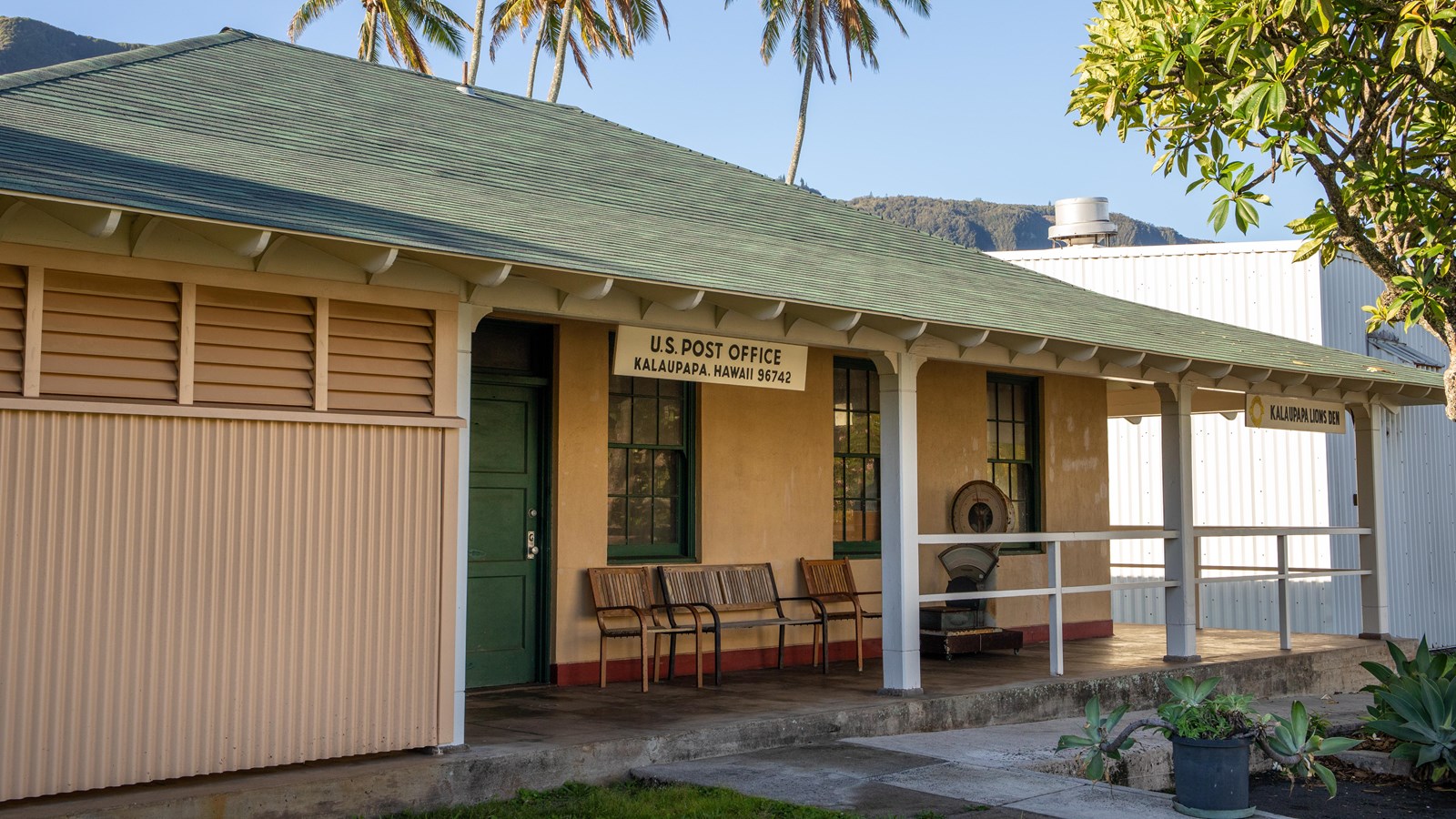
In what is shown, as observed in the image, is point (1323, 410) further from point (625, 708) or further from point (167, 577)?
point (167, 577)

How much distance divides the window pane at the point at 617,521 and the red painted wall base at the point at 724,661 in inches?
31.5

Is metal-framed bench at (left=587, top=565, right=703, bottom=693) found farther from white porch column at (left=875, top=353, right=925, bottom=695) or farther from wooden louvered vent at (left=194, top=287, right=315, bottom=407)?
wooden louvered vent at (left=194, top=287, right=315, bottom=407)

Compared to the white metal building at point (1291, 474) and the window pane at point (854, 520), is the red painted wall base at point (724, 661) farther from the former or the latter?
the white metal building at point (1291, 474)

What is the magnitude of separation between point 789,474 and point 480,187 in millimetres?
4068

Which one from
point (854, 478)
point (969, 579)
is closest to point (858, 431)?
point (854, 478)

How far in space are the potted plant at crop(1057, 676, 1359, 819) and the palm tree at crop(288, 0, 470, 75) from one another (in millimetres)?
35066

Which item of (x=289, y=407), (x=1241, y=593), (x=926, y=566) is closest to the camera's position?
(x=289, y=407)

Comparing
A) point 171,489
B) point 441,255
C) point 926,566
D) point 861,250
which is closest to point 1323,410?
point 926,566

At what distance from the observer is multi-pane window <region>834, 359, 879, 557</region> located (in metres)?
12.5

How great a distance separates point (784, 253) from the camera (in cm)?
1039

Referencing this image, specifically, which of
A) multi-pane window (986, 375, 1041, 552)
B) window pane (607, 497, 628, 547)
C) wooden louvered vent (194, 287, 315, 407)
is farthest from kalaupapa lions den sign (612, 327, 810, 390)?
multi-pane window (986, 375, 1041, 552)

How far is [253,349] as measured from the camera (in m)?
6.82

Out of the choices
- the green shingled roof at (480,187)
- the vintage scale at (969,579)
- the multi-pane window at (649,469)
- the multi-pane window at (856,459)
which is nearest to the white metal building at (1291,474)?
the green shingled roof at (480,187)

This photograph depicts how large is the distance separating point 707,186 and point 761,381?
11.5ft
